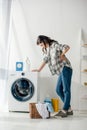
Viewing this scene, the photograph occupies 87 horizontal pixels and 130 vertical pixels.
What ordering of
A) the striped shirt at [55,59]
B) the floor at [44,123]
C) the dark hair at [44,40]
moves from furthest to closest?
the dark hair at [44,40], the striped shirt at [55,59], the floor at [44,123]

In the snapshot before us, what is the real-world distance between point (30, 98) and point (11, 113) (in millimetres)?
437

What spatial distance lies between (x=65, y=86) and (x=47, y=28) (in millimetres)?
1334

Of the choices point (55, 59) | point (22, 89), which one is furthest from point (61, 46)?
point (22, 89)

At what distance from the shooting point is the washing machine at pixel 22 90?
452cm

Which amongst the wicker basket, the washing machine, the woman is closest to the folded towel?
the wicker basket

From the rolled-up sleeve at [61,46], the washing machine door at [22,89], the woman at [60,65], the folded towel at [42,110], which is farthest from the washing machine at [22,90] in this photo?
the rolled-up sleeve at [61,46]

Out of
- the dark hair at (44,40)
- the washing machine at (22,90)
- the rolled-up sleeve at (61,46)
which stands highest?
the dark hair at (44,40)

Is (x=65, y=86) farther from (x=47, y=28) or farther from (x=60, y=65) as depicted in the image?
(x=47, y=28)

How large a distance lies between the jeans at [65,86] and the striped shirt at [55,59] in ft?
0.55

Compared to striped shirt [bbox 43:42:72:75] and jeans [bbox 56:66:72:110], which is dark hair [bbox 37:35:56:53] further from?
jeans [bbox 56:66:72:110]

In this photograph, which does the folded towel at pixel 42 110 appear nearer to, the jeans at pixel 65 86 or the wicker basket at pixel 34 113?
the wicker basket at pixel 34 113

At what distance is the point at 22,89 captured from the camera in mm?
4711

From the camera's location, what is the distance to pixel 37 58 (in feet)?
16.7

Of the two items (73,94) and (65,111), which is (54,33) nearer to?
(73,94)
